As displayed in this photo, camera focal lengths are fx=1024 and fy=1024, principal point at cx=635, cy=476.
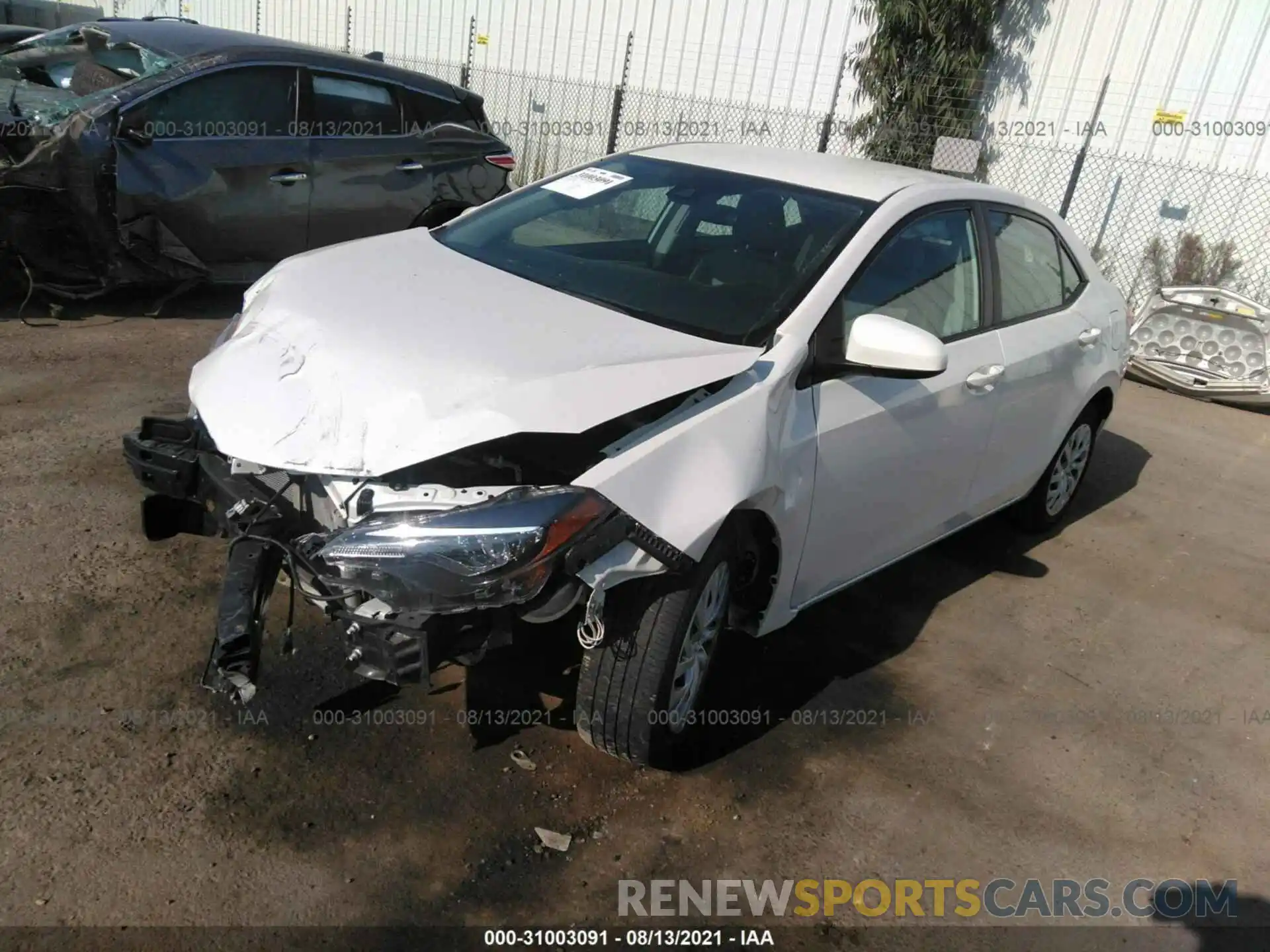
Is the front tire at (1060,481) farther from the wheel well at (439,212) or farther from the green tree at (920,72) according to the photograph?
the green tree at (920,72)

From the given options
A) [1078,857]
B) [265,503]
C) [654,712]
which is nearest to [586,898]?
[654,712]

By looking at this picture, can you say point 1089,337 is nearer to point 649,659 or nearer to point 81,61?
point 649,659

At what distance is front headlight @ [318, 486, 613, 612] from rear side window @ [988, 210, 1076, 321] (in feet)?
8.27

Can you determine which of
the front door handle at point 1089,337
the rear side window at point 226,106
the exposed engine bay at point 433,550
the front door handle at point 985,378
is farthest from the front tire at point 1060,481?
the rear side window at point 226,106

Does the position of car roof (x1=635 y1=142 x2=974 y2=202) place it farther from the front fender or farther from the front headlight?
the front headlight

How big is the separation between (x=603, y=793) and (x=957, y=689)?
156cm

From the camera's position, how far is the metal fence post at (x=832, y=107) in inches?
448

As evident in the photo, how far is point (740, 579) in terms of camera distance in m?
3.19

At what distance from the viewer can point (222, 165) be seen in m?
6.36

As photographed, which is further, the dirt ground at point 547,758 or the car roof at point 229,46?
the car roof at point 229,46

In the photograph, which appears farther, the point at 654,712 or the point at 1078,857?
the point at 1078,857

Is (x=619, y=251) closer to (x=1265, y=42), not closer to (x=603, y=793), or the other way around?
(x=603, y=793)

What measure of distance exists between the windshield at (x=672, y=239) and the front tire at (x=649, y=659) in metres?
0.75

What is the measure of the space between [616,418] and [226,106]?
512 centimetres
